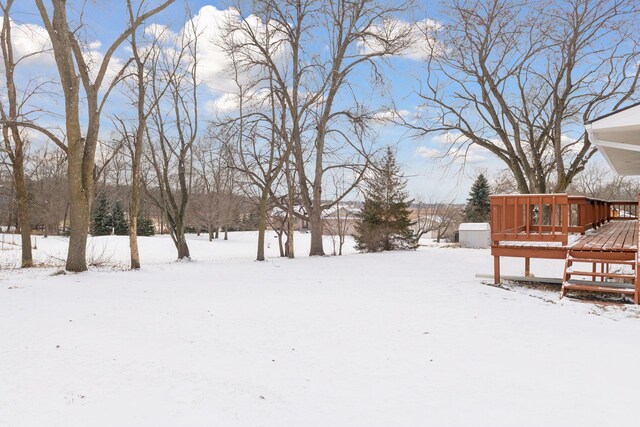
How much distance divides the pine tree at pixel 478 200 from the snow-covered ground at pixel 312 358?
3188 centimetres

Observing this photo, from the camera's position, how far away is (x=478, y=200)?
1516 inches

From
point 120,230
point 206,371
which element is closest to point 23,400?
point 206,371

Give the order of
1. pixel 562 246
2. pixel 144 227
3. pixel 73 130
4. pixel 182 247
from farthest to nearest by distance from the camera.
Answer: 1. pixel 144 227
2. pixel 182 247
3. pixel 73 130
4. pixel 562 246

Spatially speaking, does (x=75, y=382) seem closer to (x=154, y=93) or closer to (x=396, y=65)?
(x=154, y=93)

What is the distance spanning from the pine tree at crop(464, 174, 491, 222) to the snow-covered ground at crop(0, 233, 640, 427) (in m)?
31.9

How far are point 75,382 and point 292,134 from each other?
39.3ft

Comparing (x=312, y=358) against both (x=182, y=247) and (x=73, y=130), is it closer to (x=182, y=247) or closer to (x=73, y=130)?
(x=73, y=130)

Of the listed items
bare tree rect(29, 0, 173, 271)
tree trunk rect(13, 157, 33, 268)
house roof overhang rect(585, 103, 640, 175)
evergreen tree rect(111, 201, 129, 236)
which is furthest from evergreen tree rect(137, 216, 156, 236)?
A: house roof overhang rect(585, 103, 640, 175)

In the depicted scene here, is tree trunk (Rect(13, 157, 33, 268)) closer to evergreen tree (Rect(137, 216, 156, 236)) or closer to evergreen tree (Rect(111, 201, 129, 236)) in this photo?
evergreen tree (Rect(137, 216, 156, 236))

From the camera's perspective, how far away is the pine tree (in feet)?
122

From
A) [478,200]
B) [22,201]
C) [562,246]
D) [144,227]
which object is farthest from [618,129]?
[144,227]

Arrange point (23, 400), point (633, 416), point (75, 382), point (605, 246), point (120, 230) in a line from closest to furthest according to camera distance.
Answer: point (633, 416)
point (23, 400)
point (75, 382)
point (605, 246)
point (120, 230)

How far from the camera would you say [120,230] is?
41.6 m

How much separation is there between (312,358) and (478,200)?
124 ft
